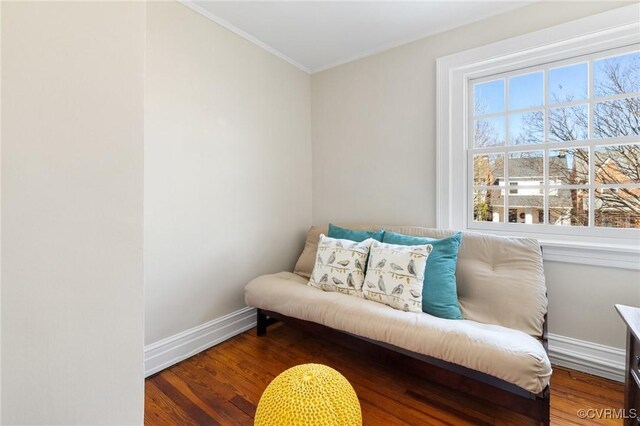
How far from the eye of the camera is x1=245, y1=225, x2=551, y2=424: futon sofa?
1322mm

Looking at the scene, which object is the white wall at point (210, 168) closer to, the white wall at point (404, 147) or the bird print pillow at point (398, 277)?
the white wall at point (404, 147)

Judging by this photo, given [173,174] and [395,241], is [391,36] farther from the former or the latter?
[173,174]

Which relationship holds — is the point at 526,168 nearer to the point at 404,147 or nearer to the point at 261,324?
the point at 404,147

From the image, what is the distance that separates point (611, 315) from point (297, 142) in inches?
105

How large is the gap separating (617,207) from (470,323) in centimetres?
125

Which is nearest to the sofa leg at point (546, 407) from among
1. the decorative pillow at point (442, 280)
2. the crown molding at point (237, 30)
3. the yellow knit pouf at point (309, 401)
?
the decorative pillow at point (442, 280)

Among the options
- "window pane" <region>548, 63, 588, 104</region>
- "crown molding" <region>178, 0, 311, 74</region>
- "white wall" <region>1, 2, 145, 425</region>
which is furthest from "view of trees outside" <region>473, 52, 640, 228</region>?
"white wall" <region>1, 2, 145, 425</region>

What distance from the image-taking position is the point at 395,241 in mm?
2166

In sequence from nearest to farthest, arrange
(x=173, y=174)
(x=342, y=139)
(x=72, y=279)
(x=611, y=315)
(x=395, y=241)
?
(x=72, y=279) → (x=611, y=315) → (x=173, y=174) → (x=395, y=241) → (x=342, y=139)

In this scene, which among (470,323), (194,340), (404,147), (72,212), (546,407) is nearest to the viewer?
(72,212)

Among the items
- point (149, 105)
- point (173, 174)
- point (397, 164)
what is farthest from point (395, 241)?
point (149, 105)

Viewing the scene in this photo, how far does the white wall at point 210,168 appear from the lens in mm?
1897

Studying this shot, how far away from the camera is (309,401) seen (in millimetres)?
1076
